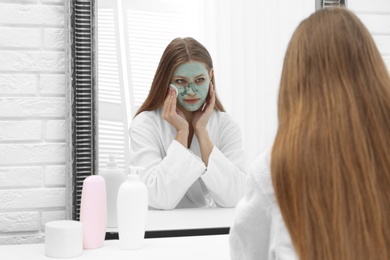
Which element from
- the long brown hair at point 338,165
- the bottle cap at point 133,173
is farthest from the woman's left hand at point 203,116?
the long brown hair at point 338,165

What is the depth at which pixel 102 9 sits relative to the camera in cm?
149

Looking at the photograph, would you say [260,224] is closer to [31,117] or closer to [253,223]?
[253,223]

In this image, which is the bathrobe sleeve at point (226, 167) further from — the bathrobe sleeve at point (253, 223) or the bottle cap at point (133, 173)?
the bathrobe sleeve at point (253, 223)

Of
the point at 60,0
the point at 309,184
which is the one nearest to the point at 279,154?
the point at 309,184

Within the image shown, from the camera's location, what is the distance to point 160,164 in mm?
1503

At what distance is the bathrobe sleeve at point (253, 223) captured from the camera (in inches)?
34.8

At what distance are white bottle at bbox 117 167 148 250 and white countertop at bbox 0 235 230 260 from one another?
3 cm

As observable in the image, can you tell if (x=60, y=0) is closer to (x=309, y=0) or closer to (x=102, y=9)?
(x=102, y=9)

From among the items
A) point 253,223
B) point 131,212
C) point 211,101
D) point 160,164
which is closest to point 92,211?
point 131,212

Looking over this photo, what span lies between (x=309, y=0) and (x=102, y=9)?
2.10 ft

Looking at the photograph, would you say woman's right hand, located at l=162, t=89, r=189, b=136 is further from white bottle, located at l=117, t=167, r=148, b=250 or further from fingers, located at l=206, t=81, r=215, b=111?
white bottle, located at l=117, t=167, r=148, b=250

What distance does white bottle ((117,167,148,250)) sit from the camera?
1367 millimetres

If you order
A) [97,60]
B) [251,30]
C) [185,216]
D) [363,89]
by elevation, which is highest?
[251,30]

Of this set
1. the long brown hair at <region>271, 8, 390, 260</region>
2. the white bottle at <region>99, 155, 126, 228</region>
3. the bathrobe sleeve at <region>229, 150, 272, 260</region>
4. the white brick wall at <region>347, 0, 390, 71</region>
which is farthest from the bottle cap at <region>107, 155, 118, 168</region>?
the white brick wall at <region>347, 0, 390, 71</region>
